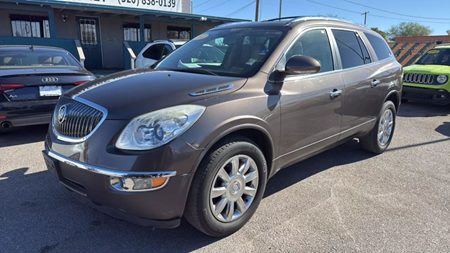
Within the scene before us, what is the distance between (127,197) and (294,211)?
1662 mm

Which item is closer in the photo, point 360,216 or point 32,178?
point 360,216

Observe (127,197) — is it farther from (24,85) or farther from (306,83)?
(24,85)

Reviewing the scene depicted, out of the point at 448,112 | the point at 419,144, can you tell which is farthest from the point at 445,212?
the point at 448,112

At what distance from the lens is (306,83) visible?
335 centimetres

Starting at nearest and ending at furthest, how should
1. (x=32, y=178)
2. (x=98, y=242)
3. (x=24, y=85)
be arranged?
(x=98, y=242)
(x=32, y=178)
(x=24, y=85)

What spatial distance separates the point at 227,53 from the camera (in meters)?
3.59

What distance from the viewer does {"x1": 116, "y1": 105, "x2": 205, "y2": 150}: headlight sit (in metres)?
2.30

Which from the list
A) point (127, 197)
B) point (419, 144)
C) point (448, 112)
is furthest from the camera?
point (448, 112)

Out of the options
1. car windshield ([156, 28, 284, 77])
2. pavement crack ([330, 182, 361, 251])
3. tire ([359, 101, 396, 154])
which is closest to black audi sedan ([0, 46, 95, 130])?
car windshield ([156, 28, 284, 77])

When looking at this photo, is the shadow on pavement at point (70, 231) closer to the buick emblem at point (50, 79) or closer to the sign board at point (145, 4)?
the buick emblem at point (50, 79)

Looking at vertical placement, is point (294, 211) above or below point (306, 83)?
below

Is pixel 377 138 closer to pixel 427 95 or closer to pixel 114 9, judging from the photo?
pixel 427 95

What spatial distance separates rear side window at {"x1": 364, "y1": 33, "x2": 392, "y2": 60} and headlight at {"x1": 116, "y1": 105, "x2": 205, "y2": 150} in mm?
3456

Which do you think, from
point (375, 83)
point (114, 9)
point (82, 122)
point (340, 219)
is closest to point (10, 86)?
point (82, 122)
